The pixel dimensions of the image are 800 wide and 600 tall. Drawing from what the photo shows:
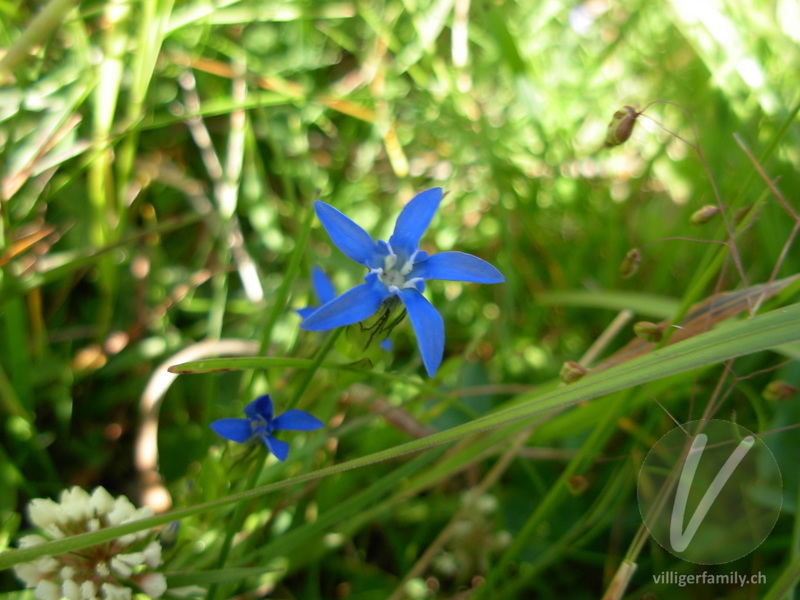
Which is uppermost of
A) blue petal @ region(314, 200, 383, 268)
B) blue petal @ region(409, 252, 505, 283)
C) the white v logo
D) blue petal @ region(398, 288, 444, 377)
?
blue petal @ region(314, 200, 383, 268)

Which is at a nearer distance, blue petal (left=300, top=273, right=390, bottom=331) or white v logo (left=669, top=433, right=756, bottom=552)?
blue petal (left=300, top=273, right=390, bottom=331)

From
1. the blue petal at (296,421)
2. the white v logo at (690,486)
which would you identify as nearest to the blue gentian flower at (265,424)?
the blue petal at (296,421)

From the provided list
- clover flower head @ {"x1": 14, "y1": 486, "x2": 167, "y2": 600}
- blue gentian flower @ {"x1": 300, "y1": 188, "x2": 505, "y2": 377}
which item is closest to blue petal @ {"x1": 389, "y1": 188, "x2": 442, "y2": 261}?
blue gentian flower @ {"x1": 300, "y1": 188, "x2": 505, "y2": 377}

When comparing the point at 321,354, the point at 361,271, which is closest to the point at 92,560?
the point at 321,354

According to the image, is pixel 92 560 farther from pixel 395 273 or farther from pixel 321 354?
pixel 395 273

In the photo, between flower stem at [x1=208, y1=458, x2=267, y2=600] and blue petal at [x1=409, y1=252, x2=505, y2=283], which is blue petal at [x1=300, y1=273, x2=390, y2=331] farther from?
flower stem at [x1=208, y1=458, x2=267, y2=600]

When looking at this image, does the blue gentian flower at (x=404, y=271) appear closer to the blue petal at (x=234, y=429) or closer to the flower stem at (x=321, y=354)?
the flower stem at (x=321, y=354)
